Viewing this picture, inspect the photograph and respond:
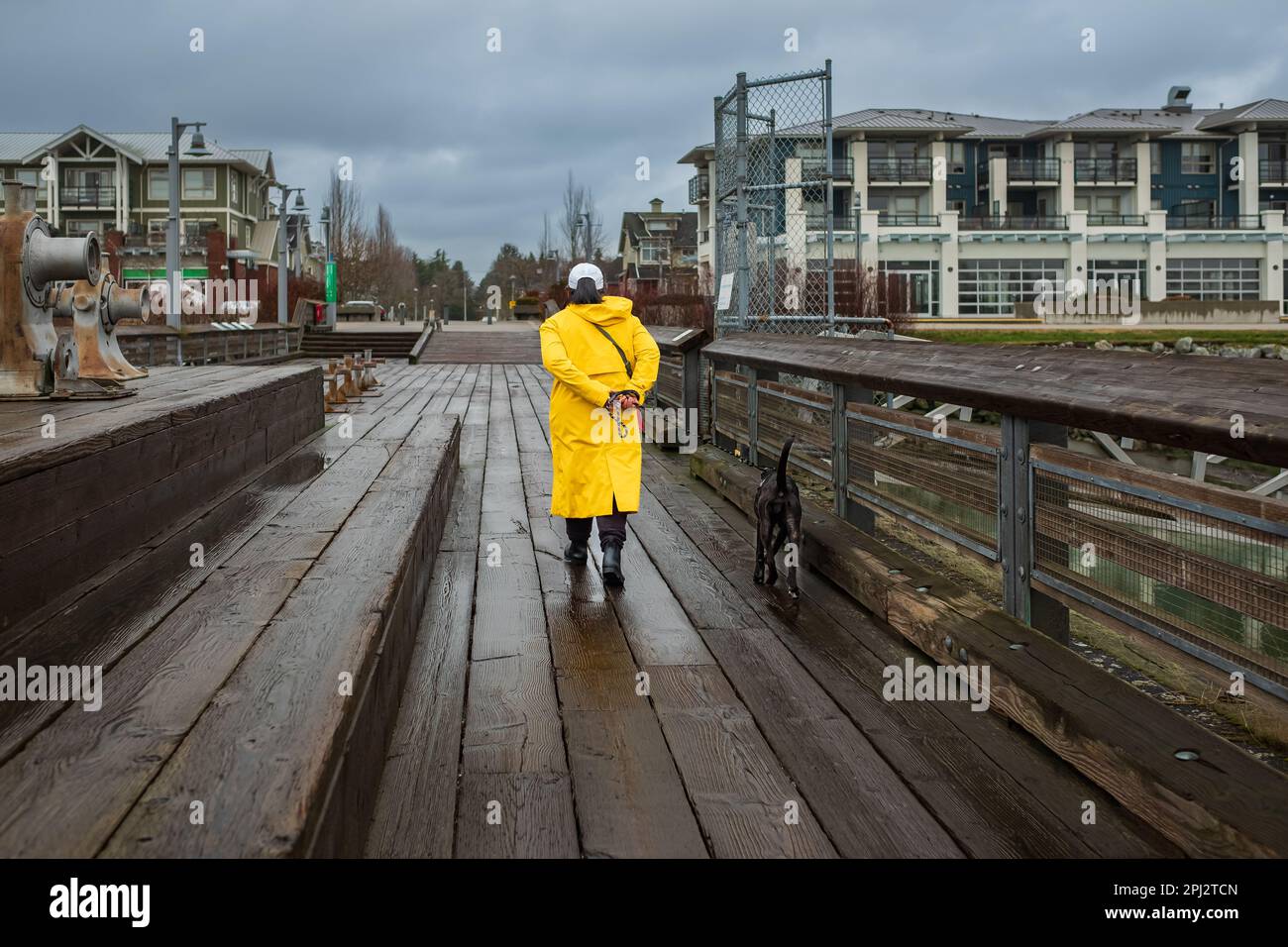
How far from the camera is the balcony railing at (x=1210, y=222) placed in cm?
6631

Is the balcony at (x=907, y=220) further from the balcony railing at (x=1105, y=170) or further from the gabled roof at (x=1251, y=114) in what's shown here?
the gabled roof at (x=1251, y=114)

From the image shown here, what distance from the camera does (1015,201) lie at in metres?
69.1

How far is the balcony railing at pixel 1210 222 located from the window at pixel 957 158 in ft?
36.1

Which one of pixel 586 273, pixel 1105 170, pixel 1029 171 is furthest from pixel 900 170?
pixel 586 273

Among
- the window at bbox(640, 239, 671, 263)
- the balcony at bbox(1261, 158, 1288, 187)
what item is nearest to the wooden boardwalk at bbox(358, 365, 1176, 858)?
the balcony at bbox(1261, 158, 1288, 187)

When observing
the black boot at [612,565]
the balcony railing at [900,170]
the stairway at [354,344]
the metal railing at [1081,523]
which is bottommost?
the black boot at [612,565]

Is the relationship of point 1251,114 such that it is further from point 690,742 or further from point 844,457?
point 690,742

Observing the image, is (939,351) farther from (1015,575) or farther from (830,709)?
(830,709)

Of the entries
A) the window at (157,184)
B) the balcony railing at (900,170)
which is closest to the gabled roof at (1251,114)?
the balcony railing at (900,170)

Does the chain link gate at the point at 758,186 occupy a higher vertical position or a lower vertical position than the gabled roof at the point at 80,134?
lower

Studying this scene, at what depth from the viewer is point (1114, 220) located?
212 ft

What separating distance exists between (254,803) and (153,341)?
19479 mm

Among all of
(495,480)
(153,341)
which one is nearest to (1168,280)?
(153,341)

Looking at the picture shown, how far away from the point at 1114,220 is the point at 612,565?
210 ft
